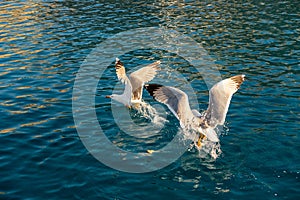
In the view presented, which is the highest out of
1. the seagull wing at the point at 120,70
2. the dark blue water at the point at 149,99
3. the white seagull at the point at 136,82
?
the seagull wing at the point at 120,70

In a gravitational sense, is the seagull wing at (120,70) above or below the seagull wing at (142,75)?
above

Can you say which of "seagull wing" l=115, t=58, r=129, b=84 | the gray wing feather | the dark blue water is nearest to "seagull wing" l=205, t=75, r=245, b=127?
the gray wing feather

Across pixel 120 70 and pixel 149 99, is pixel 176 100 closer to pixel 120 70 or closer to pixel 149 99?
pixel 120 70

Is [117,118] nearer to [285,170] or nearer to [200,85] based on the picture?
[200,85]

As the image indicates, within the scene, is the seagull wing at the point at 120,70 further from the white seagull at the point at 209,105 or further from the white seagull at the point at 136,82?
the white seagull at the point at 209,105

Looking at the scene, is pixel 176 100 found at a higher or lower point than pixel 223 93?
lower

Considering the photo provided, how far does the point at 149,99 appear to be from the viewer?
21703mm

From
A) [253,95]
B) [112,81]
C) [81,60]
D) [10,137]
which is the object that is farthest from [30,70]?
[253,95]

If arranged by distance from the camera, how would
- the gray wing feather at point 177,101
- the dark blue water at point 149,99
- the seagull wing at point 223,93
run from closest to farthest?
1. the dark blue water at point 149,99
2. the seagull wing at point 223,93
3. the gray wing feather at point 177,101

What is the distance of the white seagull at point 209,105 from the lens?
14.3 m

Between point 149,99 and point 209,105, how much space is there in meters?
7.20

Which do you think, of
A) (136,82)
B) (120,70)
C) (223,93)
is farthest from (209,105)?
(136,82)

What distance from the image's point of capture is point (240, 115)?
1920 centimetres

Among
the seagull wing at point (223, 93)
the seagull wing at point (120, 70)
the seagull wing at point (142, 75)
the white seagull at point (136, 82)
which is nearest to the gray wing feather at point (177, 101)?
the seagull wing at point (223, 93)
